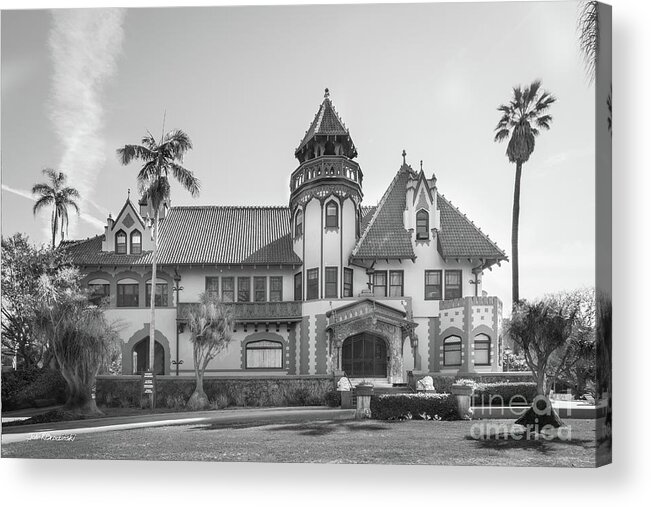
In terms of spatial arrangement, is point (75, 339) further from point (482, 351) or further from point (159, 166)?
point (482, 351)

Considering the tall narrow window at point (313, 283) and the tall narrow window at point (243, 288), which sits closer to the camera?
the tall narrow window at point (243, 288)

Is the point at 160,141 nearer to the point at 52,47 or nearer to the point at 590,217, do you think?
the point at 52,47

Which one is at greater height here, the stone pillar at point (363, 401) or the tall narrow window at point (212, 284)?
the tall narrow window at point (212, 284)

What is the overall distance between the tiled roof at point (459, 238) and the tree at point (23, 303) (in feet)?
40.6

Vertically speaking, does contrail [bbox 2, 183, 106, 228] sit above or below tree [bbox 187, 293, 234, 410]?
above

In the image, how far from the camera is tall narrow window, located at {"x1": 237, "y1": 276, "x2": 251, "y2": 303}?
22281 millimetres

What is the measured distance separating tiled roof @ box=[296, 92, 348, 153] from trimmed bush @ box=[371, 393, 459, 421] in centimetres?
781

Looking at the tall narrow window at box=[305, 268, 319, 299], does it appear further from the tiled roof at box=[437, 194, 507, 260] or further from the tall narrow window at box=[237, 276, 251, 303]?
the tiled roof at box=[437, 194, 507, 260]

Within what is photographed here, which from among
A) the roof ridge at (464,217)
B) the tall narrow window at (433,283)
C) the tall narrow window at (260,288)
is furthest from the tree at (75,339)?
the roof ridge at (464,217)

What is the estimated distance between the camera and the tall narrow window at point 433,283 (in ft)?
73.1

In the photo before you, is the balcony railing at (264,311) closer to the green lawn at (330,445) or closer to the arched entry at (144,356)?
the arched entry at (144,356)

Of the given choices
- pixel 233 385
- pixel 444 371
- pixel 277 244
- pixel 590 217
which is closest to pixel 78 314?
pixel 233 385

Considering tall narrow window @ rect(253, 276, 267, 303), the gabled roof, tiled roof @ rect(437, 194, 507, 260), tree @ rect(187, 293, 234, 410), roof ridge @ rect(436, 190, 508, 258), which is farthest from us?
tall narrow window @ rect(253, 276, 267, 303)

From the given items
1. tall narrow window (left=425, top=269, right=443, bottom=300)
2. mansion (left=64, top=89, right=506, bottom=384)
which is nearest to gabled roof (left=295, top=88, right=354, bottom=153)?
mansion (left=64, top=89, right=506, bottom=384)
